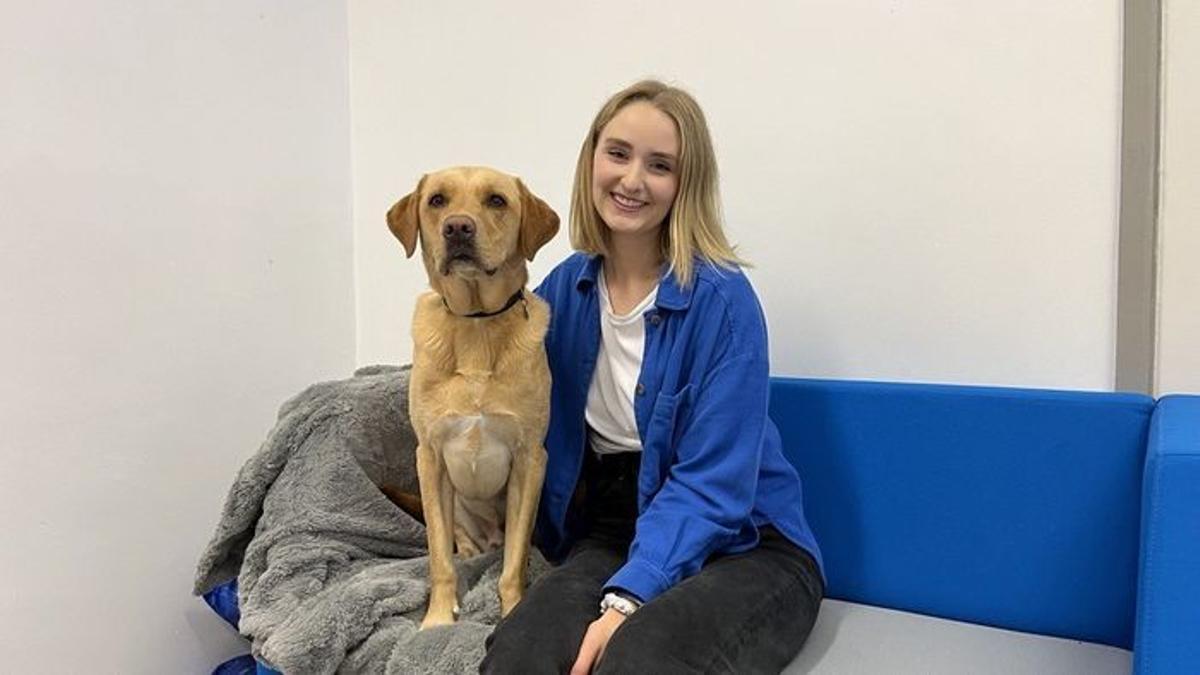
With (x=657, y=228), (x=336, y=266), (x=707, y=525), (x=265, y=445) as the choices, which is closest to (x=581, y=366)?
(x=657, y=228)

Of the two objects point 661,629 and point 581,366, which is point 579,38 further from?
point 661,629

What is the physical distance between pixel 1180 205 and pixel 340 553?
1.60m

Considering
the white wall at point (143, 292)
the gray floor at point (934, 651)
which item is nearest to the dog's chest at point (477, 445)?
the gray floor at point (934, 651)

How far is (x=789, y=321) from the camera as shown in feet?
6.17

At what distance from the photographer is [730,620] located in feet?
3.88

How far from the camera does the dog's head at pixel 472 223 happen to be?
146 centimetres

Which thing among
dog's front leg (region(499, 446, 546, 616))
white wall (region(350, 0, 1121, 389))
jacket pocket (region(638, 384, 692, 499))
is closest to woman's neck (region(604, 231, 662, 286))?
jacket pocket (region(638, 384, 692, 499))

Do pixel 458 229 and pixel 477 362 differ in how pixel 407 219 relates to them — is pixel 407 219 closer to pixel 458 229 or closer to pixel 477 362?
pixel 458 229

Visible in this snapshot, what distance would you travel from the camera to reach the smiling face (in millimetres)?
1434

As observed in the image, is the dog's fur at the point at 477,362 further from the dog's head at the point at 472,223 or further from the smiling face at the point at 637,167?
the smiling face at the point at 637,167

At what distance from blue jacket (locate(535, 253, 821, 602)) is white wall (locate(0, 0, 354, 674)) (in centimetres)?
96

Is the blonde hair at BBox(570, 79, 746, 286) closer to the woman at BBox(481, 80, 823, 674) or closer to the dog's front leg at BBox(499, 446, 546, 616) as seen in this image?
the woman at BBox(481, 80, 823, 674)

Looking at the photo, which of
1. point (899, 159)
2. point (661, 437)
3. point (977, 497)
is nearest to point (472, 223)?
point (661, 437)

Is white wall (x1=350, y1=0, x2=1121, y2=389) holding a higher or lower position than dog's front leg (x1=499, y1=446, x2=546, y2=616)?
higher
